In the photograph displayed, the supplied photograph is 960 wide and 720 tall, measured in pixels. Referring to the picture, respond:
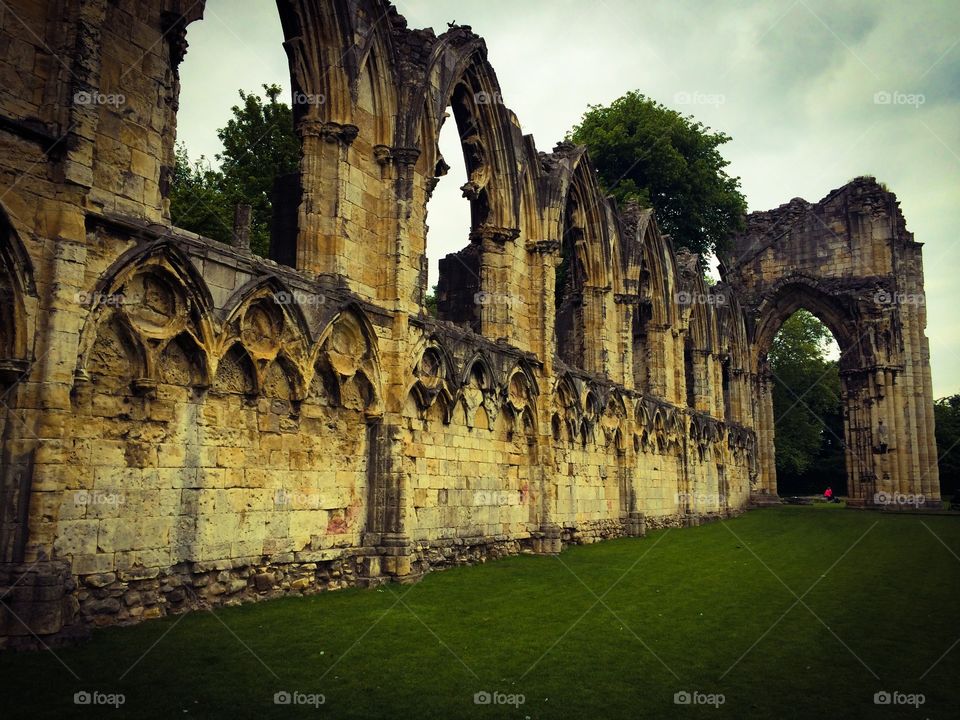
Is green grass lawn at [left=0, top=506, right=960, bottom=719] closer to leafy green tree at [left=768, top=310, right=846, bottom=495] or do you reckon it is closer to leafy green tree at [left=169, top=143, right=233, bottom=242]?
leafy green tree at [left=169, top=143, right=233, bottom=242]

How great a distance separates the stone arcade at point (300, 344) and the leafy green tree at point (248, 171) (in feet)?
36.2

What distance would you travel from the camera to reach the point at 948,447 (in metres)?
46.6

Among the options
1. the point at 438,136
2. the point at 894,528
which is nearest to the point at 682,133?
the point at 894,528

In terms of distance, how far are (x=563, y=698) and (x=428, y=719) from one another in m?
0.97

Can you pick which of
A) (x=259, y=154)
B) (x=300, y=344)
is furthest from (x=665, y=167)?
(x=300, y=344)

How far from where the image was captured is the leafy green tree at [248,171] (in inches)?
955

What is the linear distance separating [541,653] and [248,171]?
22750 mm

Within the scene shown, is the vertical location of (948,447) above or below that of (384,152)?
below

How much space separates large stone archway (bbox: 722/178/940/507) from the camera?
102 feet

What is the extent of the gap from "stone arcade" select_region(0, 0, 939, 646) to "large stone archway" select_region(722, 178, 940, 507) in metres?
15.5

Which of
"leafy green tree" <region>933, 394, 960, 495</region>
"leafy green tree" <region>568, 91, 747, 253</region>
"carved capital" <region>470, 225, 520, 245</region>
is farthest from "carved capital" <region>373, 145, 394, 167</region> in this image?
"leafy green tree" <region>933, 394, 960, 495</region>

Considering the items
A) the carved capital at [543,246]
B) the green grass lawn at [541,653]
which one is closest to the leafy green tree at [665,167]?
the carved capital at [543,246]

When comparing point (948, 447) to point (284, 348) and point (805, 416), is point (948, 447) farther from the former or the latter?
point (284, 348)

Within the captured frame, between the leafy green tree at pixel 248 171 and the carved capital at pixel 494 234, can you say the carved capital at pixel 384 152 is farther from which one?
the leafy green tree at pixel 248 171
